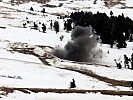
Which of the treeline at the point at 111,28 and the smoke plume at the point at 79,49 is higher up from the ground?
the treeline at the point at 111,28

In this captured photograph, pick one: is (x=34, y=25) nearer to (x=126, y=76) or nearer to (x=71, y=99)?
(x=126, y=76)

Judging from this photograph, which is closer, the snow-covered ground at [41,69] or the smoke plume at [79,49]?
the snow-covered ground at [41,69]

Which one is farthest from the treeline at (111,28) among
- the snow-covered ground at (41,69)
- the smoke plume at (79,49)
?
the smoke plume at (79,49)

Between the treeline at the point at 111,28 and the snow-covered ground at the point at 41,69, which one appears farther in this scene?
the treeline at the point at 111,28

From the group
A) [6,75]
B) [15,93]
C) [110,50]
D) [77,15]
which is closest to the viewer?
[15,93]

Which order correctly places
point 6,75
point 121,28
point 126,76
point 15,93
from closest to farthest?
point 15,93
point 6,75
point 126,76
point 121,28

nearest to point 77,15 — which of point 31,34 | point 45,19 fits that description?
point 45,19

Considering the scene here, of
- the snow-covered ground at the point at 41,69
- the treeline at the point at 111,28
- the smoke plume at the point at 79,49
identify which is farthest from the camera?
the treeline at the point at 111,28

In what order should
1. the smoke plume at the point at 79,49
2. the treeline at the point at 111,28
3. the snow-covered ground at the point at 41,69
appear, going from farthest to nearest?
the treeline at the point at 111,28
the smoke plume at the point at 79,49
the snow-covered ground at the point at 41,69

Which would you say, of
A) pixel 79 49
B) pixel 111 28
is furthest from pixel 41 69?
pixel 111 28

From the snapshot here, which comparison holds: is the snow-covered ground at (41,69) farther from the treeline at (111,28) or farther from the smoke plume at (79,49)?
the treeline at (111,28)

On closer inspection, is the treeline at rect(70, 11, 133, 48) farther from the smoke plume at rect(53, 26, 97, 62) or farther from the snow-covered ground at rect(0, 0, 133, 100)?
the smoke plume at rect(53, 26, 97, 62)
